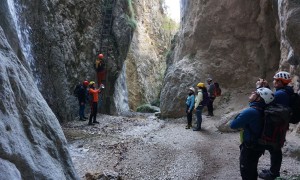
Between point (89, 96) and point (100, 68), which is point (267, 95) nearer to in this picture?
point (89, 96)

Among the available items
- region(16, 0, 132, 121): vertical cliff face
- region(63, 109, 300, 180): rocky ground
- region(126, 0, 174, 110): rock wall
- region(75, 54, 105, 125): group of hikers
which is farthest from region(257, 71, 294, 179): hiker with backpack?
region(126, 0, 174, 110): rock wall

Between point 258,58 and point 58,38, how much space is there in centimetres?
931

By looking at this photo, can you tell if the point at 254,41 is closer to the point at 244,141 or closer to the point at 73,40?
the point at 73,40

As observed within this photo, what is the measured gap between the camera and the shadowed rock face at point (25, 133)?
9.98 ft

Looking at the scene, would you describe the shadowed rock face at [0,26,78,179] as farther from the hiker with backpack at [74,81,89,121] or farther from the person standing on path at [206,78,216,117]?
the person standing on path at [206,78,216,117]

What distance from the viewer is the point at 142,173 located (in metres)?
6.89

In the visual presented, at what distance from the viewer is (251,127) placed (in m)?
4.76

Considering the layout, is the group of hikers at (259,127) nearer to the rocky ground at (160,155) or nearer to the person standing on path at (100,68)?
the rocky ground at (160,155)

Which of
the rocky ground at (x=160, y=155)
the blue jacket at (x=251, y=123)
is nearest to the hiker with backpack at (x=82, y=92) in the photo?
the rocky ground at (x=160, y=155)

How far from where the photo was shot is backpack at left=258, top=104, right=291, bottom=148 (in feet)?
15.0

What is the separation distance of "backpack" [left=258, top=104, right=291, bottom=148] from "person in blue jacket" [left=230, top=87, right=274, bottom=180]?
0.10m

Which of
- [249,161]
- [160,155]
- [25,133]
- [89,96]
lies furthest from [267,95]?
[89,96]

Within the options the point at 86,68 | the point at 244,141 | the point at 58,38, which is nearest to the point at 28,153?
the point at 244,141

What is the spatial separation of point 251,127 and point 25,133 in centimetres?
316
